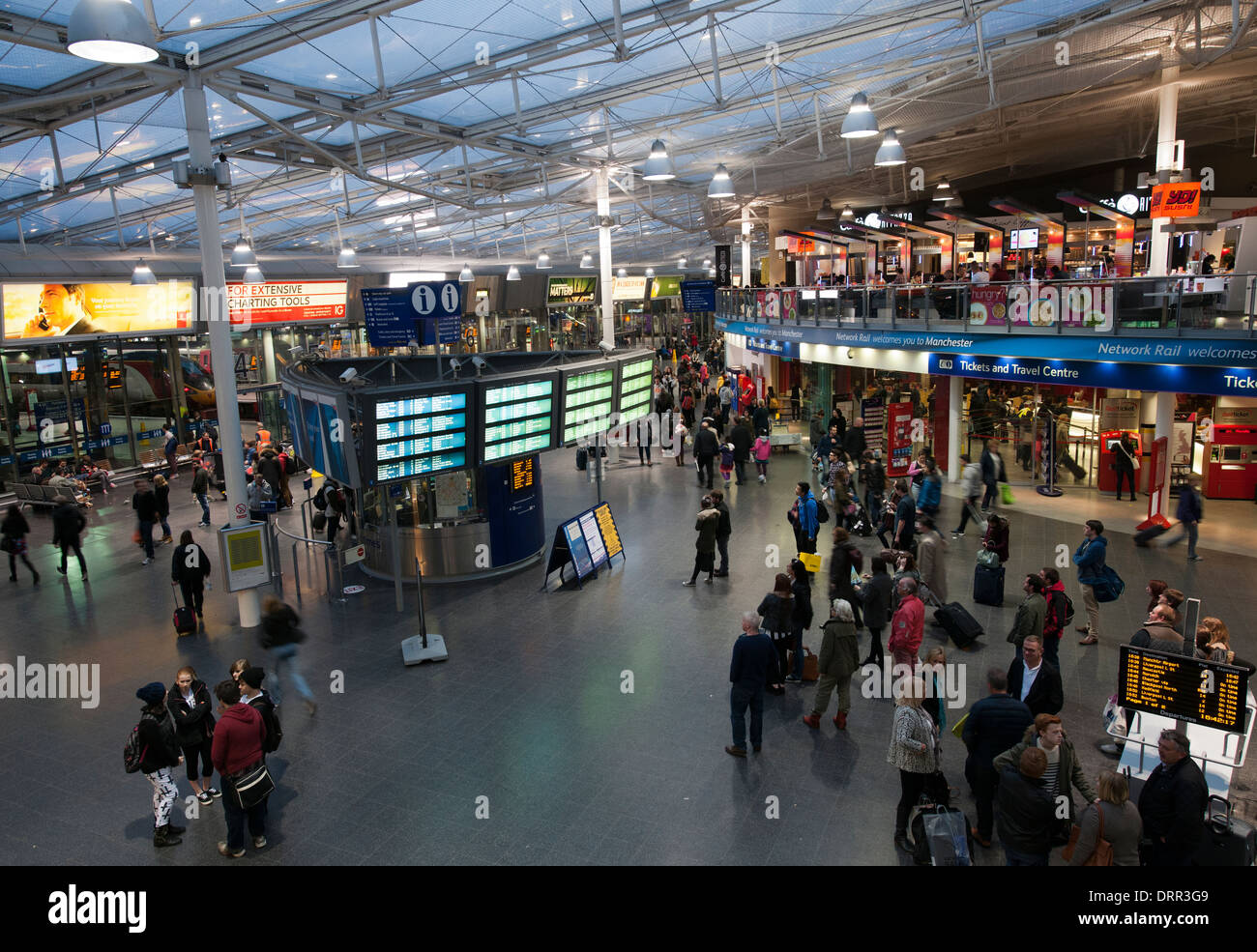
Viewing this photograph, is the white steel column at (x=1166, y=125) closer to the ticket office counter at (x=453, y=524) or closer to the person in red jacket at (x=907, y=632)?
the person in red jacket at (x=907, y=632)

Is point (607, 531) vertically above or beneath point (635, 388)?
beneath

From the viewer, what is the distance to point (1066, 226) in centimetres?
3384

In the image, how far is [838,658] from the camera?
8656mm

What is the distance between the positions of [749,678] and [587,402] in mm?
7544

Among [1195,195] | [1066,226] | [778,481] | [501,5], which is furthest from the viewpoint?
[1066,226]

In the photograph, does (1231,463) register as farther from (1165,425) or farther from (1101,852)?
(1101,852)

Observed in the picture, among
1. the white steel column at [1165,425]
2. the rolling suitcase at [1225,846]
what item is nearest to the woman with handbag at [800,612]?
the rolling suitcase at [1225,846]

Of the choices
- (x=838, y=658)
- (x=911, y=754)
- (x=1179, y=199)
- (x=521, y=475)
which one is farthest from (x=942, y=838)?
(x=1179, y=199)

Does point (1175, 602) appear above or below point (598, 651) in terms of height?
above

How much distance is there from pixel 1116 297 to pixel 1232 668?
10.4m

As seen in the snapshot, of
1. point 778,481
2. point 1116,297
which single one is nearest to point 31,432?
point 778,481

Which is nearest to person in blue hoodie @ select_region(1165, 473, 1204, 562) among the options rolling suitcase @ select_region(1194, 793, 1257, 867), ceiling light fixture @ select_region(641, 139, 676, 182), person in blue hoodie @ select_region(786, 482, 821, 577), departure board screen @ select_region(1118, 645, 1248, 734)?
person in blue hoodie @ select_region(786, 482, 821, 577)

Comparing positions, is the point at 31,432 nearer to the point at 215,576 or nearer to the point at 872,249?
the point at 215,576

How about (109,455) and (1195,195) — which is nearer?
(1195,195)
